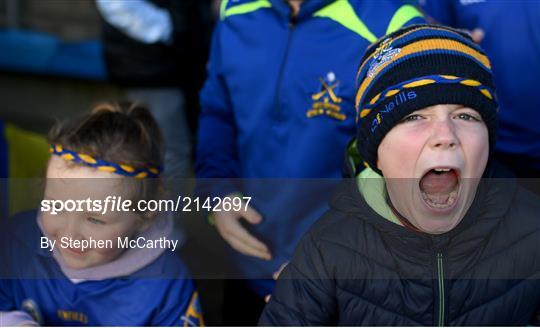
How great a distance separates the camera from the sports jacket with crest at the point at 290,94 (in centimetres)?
155

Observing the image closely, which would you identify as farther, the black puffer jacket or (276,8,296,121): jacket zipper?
(276,8,296,121): jacket zipper

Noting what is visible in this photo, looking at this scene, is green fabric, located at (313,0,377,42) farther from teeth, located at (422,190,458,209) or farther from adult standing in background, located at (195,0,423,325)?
A: teeth, located at (422,190,458,209)

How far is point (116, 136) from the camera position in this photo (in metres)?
1.63

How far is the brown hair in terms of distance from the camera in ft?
5.09

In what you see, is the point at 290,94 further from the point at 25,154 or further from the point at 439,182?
the point at 25,154

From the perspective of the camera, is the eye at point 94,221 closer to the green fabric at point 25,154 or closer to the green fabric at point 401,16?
the green fabric at point 401,16

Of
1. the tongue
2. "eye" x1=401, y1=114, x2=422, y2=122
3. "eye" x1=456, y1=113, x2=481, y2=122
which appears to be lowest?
the tongue

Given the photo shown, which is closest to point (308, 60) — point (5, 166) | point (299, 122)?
point (299, 122)

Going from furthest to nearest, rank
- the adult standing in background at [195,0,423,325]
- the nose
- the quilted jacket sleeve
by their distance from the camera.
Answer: the adult standing in background at [195,0,423,325] → the quilted jacket sleeve → the nose

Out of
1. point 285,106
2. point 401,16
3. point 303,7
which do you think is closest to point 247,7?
point 303,7

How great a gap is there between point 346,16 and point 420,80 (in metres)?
0.41

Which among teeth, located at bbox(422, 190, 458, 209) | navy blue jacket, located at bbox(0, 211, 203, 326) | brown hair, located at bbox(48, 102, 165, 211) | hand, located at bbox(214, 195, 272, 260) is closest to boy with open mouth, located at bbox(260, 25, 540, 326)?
teeth, located at bbox(422, 190, 458, 209)

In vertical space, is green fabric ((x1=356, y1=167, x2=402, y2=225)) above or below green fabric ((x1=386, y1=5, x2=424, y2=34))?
below

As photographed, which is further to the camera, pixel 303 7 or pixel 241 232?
pixel 303 7
